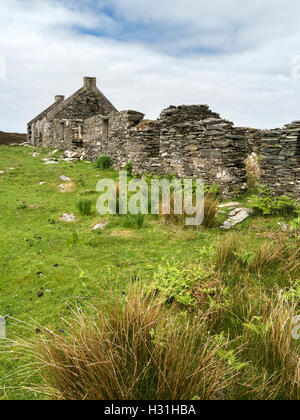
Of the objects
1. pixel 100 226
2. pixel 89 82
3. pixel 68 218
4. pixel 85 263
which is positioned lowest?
pixel 85 263

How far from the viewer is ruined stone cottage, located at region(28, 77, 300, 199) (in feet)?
30.4

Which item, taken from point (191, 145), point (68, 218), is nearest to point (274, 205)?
point (191, 145)

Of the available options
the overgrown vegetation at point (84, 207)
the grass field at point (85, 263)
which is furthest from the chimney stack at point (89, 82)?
the overgrown vegetation at point (84, 207)

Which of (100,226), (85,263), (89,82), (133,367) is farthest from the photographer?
(89,82)

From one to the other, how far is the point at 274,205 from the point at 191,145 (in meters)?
4.31

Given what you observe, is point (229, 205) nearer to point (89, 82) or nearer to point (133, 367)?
point (133, 367)

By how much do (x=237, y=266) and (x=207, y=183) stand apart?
6471 mm

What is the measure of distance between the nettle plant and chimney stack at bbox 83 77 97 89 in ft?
66.6

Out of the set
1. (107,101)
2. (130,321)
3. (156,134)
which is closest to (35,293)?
(130,321)

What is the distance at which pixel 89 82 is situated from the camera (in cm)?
2541

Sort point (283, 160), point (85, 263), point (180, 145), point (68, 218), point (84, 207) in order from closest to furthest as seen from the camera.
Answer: point (85, 263), point (283, 160), point (68, 218), point (84, 207), point (180, 145)

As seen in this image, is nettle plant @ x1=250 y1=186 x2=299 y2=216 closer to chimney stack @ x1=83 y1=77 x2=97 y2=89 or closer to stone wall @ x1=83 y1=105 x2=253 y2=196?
stone wall @ x1=83 y1=105 x2=253 y2=196

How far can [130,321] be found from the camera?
3.16 meters
